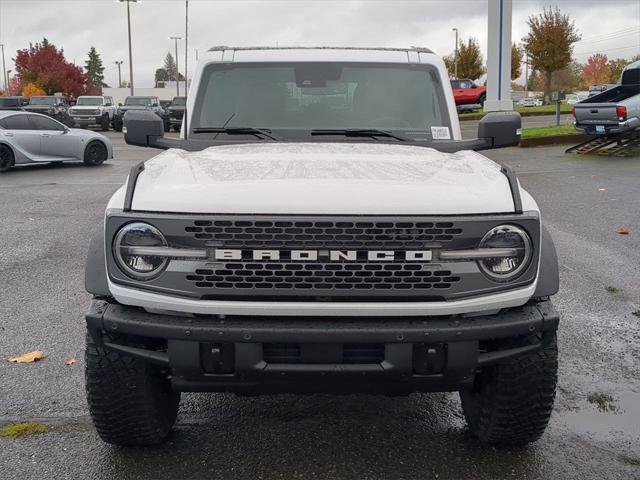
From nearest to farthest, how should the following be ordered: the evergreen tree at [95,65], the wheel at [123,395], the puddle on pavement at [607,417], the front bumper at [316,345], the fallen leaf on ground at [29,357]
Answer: the front bumper at [316,345]
the wheel at [123,395]
the puddle on pavement at [607,417]
the fallen leaf on ground at [29,357]
the evergreen tree at [95,65]

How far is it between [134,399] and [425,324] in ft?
4.30

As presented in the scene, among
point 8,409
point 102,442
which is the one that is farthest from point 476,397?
point 8,409

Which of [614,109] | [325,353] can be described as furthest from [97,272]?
[614,109]

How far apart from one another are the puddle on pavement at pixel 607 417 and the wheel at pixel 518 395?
0.53 metres

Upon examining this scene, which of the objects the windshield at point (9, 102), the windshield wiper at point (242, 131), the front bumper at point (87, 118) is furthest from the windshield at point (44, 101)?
the windshield wiper at point (242, 131)

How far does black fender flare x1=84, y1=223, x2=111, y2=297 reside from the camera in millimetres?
2930

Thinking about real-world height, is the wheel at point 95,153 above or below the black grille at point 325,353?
above

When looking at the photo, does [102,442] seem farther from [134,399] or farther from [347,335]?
[347,335]

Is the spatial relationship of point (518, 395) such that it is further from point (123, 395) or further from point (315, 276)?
point (123, 395)

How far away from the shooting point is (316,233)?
109 inches

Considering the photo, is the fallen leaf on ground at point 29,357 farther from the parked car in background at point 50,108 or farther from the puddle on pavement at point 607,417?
the parked car in background at point 50,108

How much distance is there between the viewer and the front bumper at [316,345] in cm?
276

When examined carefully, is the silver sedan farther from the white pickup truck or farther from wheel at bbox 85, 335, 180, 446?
wheel at bbox 85, 335, 180, 446

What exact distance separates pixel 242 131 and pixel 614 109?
14965mm
